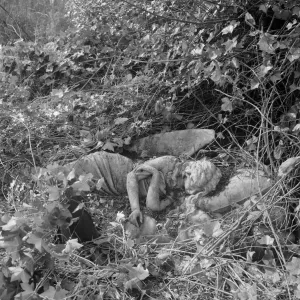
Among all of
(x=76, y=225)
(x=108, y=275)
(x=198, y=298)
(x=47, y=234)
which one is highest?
(x=47, y=234)

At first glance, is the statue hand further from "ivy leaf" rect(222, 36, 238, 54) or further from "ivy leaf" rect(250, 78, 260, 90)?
"ivy leaf" rect(222, 36, 238, 54)

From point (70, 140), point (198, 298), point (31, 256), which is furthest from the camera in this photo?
point (70, 140)

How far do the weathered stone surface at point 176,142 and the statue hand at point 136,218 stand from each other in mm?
634

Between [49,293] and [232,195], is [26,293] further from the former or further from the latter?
[232,195]

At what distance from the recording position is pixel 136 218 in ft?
8.79

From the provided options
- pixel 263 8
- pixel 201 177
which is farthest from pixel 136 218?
pixel 263 8

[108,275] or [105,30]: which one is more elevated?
[105,30]

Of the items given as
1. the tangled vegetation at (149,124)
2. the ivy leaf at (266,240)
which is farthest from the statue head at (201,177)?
the ivy leaf at (266,240)

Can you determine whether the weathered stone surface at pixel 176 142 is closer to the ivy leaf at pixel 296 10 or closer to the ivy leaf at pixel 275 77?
the ivy leaf at pixel 275 77

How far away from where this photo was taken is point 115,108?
373 cm

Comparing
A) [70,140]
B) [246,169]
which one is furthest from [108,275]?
[70,140]

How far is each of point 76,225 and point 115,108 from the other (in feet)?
4.88

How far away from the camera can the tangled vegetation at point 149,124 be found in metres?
2.24

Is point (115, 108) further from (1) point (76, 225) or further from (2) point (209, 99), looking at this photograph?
(1) point (76, 225)
